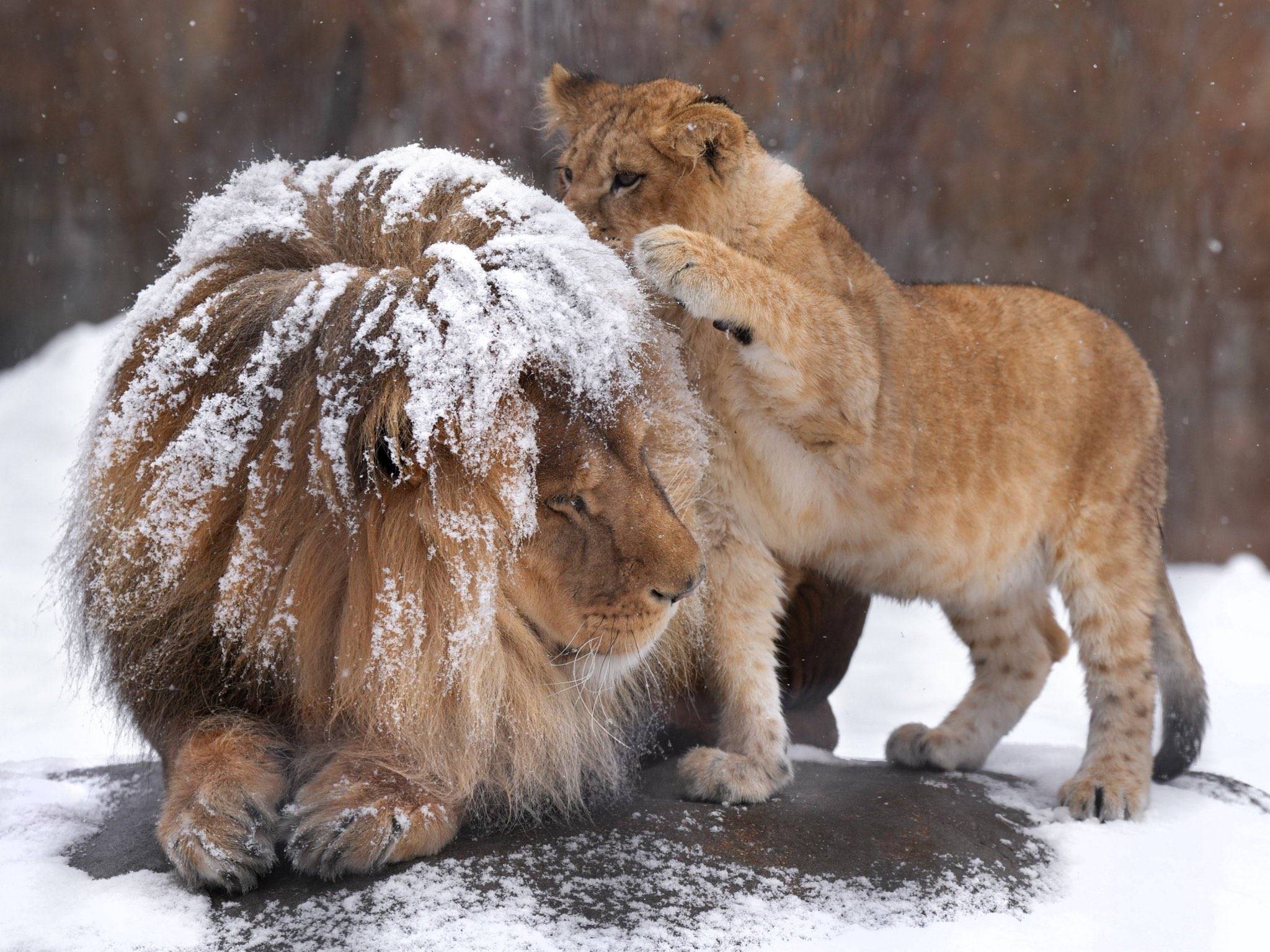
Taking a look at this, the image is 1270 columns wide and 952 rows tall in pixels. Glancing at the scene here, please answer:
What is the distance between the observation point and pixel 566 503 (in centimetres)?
154

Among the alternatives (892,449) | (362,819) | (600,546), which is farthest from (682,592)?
(892,449)

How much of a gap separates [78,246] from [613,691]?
352cm

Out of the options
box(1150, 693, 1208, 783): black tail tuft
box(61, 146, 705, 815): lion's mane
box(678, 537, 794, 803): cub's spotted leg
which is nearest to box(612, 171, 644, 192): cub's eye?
box(61, 146, 705, 815): lion's mane

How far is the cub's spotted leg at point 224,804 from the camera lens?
1.42m

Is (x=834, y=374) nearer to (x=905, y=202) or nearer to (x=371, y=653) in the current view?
(x=371, y=653)

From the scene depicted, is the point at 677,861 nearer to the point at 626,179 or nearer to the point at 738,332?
the point at 738,332

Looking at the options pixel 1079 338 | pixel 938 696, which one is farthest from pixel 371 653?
pixel 938 696

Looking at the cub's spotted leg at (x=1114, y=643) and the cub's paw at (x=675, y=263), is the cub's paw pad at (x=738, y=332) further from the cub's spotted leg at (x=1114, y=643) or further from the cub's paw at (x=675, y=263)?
the cub's spotted leg at (x=1114, y=643)

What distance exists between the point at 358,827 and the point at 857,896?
612 millimetres

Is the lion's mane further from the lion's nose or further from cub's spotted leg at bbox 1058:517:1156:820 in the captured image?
cub's spotted leg at bbox 1058:517:1156:820

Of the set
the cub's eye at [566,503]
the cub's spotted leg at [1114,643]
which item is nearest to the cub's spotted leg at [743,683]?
the cub's eye at [566,503]

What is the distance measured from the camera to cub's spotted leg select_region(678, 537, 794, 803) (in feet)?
6.34

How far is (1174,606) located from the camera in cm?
259

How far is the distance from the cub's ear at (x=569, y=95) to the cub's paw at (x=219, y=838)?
1.42 m
